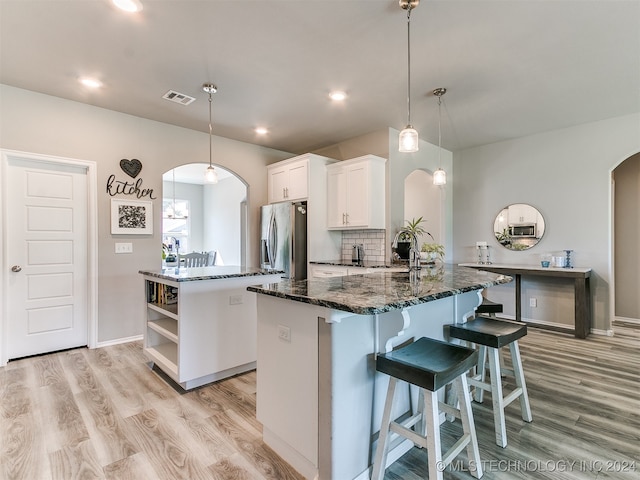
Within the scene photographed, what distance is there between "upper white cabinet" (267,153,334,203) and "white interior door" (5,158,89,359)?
7.78ft

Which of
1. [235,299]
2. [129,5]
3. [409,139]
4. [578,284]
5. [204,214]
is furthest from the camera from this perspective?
[204,214]

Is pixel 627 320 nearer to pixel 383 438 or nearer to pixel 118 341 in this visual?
pixel 383 438

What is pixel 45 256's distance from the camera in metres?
3.41

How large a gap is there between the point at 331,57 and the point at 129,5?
56.4 inches

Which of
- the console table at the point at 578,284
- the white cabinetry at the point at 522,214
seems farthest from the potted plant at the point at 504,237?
the console table at the point at 578,284

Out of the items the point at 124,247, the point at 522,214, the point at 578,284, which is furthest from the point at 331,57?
the point at 578,284

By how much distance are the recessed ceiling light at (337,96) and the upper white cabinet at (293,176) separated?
1.09m

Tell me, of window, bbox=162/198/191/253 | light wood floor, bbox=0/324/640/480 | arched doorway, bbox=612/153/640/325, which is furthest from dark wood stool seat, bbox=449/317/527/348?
window, bbox=162/198/191/253

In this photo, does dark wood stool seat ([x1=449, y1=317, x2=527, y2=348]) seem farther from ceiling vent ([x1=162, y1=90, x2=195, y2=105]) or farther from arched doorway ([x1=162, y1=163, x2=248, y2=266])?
arched doorway ([x1=162, y1=163, x2=248, y2=266])

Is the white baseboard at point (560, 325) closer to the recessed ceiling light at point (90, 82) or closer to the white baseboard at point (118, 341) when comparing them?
the white baseboard at point (118, 341)

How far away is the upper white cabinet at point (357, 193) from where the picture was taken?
419 cm

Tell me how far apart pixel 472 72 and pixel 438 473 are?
3.02 m

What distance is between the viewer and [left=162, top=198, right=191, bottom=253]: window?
353 inches

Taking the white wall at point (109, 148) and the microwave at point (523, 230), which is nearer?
the white wall at point (109, 148)
